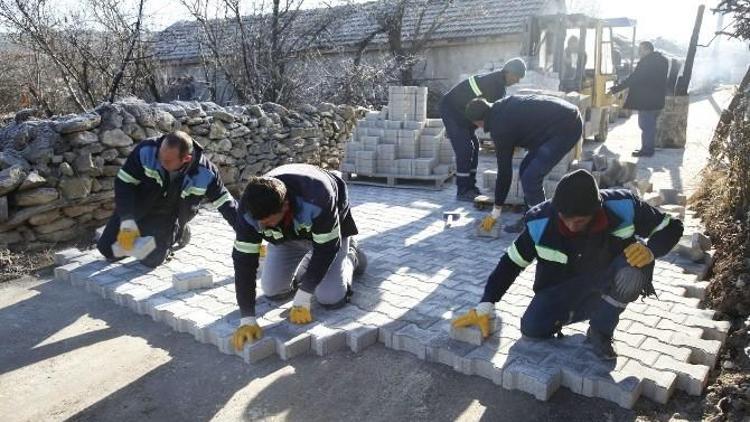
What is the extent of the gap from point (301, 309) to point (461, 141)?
148 inches

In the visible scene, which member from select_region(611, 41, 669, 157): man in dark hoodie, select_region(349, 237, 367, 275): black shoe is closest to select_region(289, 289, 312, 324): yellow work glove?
select_region(349, 237, 367, 275): black shoe

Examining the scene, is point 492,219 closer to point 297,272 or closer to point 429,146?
point 297,272

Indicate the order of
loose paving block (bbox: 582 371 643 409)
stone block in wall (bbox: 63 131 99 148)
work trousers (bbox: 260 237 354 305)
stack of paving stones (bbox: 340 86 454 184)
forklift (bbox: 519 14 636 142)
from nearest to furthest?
loose paving block (bbox: 582 371 643 409) < work trousers (bbox: 260 237 354 305) < stone block in wall (bbox: 63 131 99 148) < stack of paving stones (bbox: 340 86 454 184) < forklift (bbox: 519 14 636 142)

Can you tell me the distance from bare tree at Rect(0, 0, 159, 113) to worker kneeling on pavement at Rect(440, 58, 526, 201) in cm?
458

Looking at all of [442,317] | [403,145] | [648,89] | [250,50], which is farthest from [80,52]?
[648,89]

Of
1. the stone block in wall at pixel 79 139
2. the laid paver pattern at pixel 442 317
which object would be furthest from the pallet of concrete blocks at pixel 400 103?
the stone block in wall at pixel 79 139

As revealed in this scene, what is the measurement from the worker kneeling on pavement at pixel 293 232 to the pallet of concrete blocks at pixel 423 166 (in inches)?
152

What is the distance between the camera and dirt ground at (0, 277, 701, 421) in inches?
113

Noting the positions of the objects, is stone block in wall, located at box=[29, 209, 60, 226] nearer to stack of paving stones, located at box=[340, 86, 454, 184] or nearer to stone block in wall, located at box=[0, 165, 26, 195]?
stone block in wall, located at box=[0, 165, 26, 195]

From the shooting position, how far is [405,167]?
306 inches

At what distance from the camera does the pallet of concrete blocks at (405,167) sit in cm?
774

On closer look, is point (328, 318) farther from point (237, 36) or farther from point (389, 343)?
point (237, 36)

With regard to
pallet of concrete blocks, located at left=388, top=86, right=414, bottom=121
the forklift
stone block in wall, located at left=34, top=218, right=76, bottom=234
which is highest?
the forklift

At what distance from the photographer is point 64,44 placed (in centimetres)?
764
